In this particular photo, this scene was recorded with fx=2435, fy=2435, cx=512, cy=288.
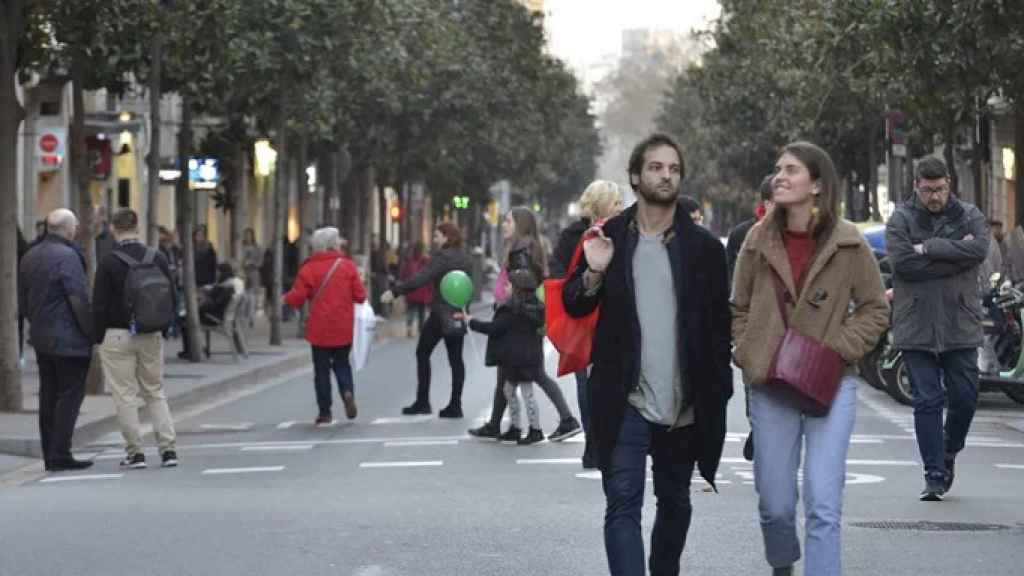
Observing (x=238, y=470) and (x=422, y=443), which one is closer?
(x=238, y=470)

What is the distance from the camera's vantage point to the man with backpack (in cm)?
1628

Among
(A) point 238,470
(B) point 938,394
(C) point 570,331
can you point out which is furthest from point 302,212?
(C) point 570,331

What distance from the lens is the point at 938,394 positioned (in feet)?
42.2

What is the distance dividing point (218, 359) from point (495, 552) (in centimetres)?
2125

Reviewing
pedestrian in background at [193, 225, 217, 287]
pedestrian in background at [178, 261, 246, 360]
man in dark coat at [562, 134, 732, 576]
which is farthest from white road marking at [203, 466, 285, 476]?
pedestrian in background at [193, 225, 217, 287]

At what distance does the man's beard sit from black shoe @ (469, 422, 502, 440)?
9.92 m

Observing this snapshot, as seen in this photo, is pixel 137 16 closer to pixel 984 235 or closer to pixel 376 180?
pixel 984 235

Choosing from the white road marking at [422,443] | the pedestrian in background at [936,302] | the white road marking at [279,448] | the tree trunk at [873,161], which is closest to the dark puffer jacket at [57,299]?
the white road marking at [279,448]

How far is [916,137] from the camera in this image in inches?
1668

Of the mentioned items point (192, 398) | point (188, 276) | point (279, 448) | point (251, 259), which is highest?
point (188, 276)

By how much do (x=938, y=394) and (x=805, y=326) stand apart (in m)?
4.54

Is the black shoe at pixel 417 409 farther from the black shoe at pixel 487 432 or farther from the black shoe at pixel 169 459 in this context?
the black shoe at pixel 169 459

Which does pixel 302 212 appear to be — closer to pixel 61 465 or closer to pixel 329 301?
pixel 329 301

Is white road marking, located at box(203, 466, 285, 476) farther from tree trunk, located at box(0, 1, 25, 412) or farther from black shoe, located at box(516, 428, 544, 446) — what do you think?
tree trunk, located at box(0, 1, 25, 412)
